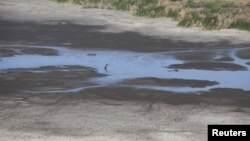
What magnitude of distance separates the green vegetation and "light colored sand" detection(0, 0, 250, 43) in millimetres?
623

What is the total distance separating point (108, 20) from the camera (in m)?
27.1

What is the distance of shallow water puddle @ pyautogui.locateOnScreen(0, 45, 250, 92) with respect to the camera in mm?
14617

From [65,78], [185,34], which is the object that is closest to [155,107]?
[65,78]

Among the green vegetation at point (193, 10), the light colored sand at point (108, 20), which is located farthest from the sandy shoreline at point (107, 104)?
the green vegetation at point (193, 10)

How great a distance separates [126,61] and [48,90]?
446 centimetres

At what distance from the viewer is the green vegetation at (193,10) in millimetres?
25500

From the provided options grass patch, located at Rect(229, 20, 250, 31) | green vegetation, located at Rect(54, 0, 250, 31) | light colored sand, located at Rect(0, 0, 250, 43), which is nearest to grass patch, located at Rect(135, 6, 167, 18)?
green vegetation, located at Rect(54, 0, 250, 31)

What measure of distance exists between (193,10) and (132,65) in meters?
13.0

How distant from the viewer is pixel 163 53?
62.7 feet

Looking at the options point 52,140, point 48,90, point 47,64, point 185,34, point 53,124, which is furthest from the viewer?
point 185,34

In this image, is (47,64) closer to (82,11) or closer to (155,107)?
(155,107)

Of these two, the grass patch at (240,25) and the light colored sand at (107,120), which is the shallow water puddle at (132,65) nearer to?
the light colored sand at (107,120)

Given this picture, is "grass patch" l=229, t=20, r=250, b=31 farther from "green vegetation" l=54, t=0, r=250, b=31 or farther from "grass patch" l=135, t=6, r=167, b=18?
"grass patch" l=135, t=6, r=167, b=18

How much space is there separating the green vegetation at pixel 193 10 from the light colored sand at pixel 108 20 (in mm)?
623
